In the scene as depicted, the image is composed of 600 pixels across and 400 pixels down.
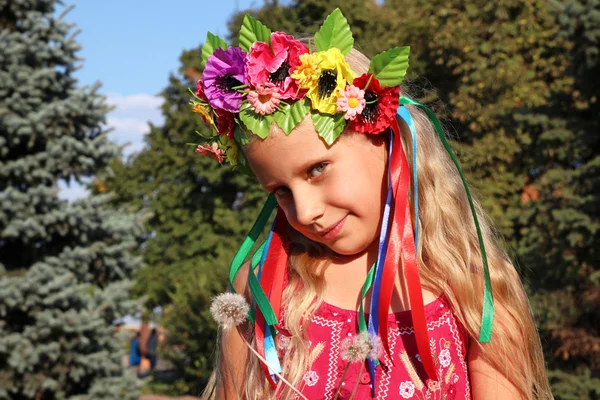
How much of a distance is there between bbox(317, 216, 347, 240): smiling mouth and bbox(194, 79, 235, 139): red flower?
386 mm

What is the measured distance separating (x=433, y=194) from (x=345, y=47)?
0.48 meters

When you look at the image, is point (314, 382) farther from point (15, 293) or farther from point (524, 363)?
point (15, 293)

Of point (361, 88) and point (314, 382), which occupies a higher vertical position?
point (361, 88)

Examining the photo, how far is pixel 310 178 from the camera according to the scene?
2.02 m

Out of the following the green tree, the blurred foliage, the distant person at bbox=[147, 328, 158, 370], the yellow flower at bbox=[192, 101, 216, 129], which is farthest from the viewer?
the distant person at bbox=[147, 328, 158, 370]

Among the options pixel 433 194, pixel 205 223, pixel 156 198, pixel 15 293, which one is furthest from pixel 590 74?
pixel 156 198

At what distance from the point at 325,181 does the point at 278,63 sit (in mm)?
343

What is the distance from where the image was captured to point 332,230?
6.73 feet

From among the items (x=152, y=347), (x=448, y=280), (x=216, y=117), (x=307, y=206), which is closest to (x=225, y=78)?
(x=216, y=117)

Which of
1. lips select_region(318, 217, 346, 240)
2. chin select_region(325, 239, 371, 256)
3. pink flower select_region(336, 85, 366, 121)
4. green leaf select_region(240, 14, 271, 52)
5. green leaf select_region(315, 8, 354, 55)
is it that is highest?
Answer: green leaf select_region(240, 14, 271, 52)

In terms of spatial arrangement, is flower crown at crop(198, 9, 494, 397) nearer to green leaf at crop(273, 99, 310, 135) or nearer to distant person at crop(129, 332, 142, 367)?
green leaf at crop(273, 99, 310, 135)

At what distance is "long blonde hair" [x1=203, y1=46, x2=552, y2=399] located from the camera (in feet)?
6.75

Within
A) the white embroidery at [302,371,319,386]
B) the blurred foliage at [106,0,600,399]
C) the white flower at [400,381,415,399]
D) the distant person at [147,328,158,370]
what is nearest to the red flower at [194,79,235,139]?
the white embroidery at [302,371,319,386]

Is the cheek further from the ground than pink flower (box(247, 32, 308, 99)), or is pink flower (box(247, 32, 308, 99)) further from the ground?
pink flower (box(247, 32, 308, 99))
